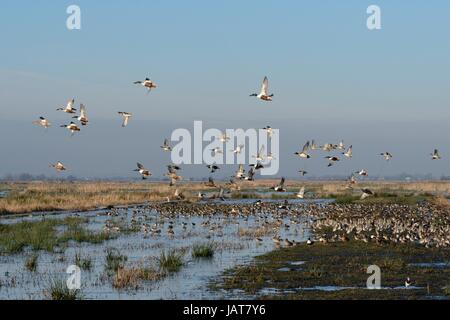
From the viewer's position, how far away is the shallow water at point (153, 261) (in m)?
18.2

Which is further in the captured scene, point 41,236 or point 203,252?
point 41,236

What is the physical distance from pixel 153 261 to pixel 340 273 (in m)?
6.53

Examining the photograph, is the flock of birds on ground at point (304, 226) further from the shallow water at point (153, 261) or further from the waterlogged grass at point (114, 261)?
the waterlogged grass at point (114, 261)

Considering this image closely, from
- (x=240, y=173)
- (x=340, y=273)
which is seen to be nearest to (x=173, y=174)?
(x=240, y=173)

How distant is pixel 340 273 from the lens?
68.2ft

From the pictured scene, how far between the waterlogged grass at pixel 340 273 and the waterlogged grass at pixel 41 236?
9.32m

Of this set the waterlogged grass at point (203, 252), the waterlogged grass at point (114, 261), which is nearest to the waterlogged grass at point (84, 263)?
the waterlogged grass at point (114, 261)

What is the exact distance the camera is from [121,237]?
1323 inches

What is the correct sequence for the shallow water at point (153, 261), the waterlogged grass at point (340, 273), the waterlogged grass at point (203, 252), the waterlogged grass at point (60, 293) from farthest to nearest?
the waterlogged grass at point (203, 252), the shallow water at point (153, 261), the waterlogged grass at point (340, 273), the waterlogged grass at point (60, 293)

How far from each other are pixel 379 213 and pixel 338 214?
2919 millimetres

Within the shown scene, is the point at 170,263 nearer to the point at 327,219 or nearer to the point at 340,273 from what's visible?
the point at 340,273

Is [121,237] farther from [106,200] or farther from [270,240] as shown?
[106,200]

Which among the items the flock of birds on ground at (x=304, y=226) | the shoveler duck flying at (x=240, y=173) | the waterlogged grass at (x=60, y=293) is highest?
the shoveler duck flying at (x=240, y=173)

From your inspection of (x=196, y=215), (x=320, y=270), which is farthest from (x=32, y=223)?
(x=320, y=270)
